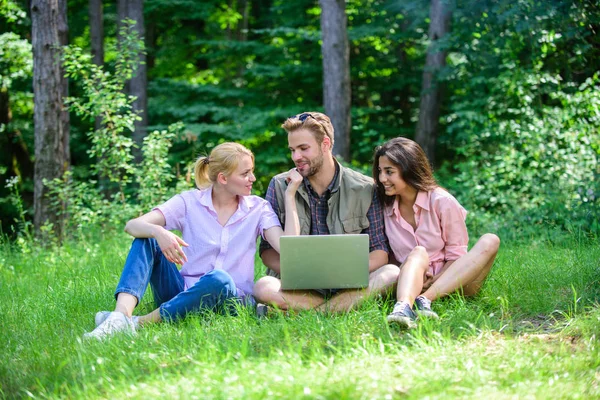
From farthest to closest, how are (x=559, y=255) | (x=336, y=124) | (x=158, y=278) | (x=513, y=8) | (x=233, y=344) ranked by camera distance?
(x=336, y=124) → (x=513, y=8) → (x=559, y=255) → (x=158, y=278) → (x=233, y=344)

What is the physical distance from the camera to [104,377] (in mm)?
3062

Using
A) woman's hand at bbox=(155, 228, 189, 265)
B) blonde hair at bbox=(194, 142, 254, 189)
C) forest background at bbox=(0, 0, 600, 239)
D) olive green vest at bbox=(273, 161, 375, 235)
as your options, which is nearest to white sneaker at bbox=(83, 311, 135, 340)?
woman's hand at bbox=(155, 228, 189, 265)

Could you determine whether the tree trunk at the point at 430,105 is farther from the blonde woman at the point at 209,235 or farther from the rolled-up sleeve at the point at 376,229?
the blonde woman at the point at 209,235

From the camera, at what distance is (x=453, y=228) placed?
4359 millimetres

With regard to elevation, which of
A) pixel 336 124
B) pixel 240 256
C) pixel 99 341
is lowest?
pixel 99 341

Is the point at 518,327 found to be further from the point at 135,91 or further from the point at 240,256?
the point at 135,91

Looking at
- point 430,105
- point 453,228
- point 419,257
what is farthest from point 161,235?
point 430,105

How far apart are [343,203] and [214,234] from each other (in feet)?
2.78

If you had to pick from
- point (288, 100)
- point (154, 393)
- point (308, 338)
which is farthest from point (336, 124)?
point (154, 393)

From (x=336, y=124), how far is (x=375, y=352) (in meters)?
8.14

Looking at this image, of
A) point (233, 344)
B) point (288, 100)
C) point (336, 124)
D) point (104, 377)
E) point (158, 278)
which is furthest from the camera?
point (288, 100)

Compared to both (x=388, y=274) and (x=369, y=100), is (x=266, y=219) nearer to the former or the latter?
(x=388, y=274)

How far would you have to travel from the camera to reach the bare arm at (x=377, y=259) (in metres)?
4.35

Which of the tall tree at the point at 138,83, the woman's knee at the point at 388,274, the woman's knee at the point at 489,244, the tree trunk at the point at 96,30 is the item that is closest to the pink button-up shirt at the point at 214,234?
the woman's knee at the point at 388,274
